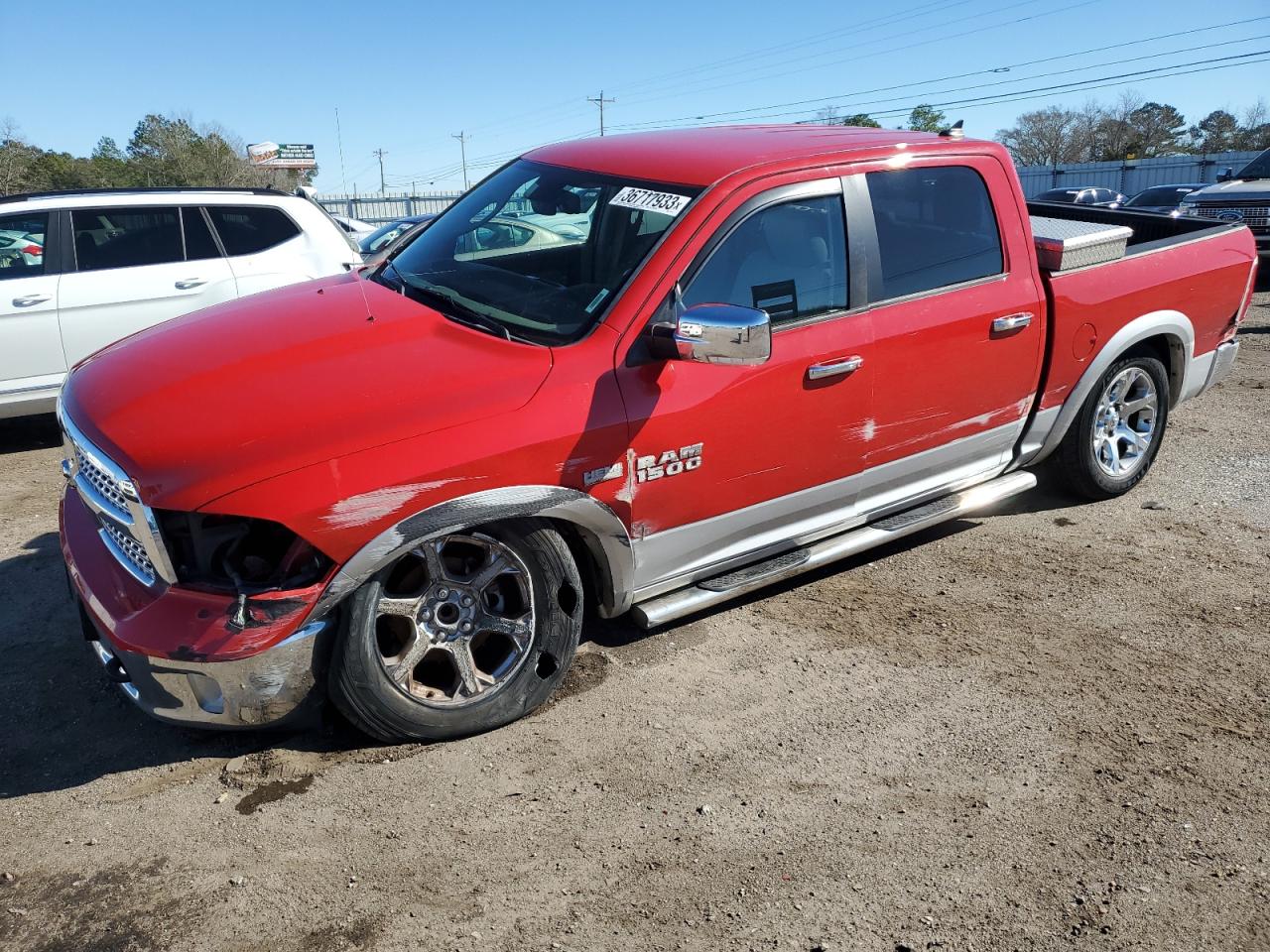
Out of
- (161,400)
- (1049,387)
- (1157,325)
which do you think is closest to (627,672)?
(161,400)

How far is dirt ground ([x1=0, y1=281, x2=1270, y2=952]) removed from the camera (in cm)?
259

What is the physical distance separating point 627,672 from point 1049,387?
8.04 feet

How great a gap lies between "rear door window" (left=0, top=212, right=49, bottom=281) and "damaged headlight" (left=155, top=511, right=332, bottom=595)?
16.0 feet

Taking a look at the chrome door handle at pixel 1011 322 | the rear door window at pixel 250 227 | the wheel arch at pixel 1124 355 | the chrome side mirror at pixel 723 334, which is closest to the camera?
the chrome side mirror at pixel 723 334

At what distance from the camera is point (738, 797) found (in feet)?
10.1

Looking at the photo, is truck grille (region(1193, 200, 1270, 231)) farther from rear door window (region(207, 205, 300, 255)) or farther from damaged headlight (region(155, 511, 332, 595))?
damaged headlight (region(155, 511, 332, 595))

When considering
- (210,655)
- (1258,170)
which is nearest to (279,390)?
(210,655)

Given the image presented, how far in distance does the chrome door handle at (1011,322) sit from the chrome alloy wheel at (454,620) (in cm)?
235

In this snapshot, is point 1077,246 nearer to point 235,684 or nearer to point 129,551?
point 235,684

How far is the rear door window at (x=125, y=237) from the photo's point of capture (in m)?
6.82

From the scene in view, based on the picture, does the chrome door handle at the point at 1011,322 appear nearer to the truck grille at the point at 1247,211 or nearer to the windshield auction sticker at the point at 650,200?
the windshield auction sticker at the point at 650,200

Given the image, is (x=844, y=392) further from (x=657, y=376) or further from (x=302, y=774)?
(x=302, y=774)

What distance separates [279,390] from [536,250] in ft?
4.38

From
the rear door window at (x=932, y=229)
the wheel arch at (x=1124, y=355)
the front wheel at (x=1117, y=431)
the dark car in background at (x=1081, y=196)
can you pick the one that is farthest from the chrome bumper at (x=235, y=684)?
the dark car in background at (x=1081, y=196)
